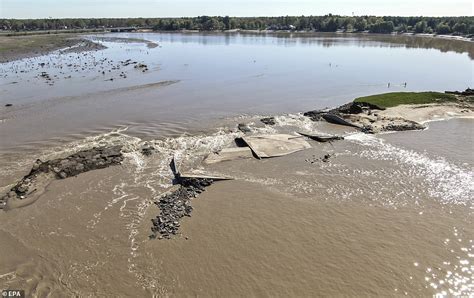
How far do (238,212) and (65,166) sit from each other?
13.2 meters

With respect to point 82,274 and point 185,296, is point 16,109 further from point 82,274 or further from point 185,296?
point 185,296

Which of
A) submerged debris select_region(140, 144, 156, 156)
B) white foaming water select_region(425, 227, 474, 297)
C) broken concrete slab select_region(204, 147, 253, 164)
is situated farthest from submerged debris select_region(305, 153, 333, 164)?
submerged debris select_region(140, 144, 156, 156)

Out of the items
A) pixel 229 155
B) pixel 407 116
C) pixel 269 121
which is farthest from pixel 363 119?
pixel 229 155

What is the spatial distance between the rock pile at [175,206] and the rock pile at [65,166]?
692 centimetres

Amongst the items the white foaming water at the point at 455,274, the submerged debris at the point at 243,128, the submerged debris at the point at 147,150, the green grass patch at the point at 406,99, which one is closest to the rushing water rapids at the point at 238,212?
the white foaming water at the point at 455,274

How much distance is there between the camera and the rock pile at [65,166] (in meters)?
22.6

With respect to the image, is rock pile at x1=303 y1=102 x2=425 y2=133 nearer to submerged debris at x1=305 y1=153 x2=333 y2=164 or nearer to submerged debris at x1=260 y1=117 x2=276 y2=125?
submerged debris at x1=260 y1=117 x2=276 y2=125

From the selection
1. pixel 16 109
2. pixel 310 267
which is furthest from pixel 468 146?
pixel 16 109

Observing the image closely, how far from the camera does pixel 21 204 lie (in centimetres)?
2152

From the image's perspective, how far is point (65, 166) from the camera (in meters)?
25.4

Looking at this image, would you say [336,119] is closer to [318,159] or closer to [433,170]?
[318,159]

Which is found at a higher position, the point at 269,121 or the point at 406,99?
the point at 406,99

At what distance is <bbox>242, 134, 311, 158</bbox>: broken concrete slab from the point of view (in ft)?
94.2

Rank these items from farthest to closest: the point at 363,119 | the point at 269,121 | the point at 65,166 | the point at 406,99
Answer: the point at 406,99 → the point at 269,121 → the point at 363,119 → the point at 65,166
